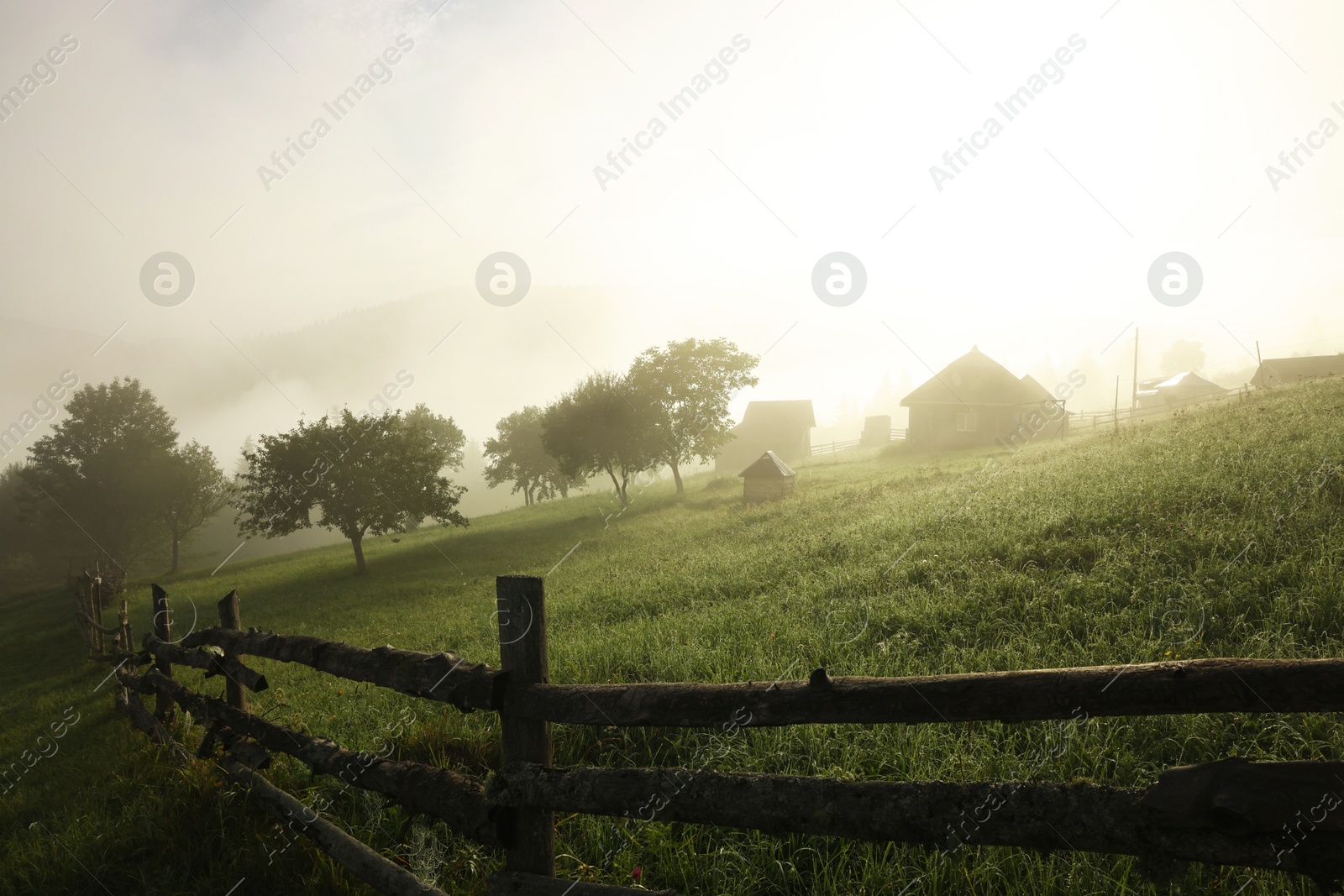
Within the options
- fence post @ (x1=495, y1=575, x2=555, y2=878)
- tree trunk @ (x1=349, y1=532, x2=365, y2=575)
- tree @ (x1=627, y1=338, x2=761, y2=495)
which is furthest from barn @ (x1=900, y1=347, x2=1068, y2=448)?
fence post @ (x1=495, y1=575, x2=555, y2=878)

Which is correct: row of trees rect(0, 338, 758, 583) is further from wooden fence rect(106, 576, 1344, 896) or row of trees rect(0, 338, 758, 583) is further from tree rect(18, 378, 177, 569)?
wooden fence rect(106, 576, 1344, 896)

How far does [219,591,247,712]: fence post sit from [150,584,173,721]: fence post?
95 centimetres

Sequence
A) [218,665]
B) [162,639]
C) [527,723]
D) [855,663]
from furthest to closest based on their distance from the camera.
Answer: [162,639] < [855,663] < [218,665] < [527,723]

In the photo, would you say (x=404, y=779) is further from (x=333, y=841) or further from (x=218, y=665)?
(x=218, y=665)

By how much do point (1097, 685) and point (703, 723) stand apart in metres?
1.41

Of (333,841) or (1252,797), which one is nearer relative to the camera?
(1252,797)

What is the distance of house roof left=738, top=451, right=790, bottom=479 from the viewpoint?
937 inches

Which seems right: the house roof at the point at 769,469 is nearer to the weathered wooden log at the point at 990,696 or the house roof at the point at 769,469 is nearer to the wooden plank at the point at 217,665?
the wooden plank at the point at 217,665

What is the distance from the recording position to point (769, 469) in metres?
23.9

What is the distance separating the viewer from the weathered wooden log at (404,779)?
2.78m

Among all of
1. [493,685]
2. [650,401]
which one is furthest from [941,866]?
[650,401]

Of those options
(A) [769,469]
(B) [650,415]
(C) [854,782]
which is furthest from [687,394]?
(C) [854,782]

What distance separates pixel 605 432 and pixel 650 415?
2795 millimetres

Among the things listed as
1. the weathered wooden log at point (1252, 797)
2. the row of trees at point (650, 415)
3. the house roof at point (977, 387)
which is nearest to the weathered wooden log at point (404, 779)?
the weathered wooden log at point (1252, 797)
